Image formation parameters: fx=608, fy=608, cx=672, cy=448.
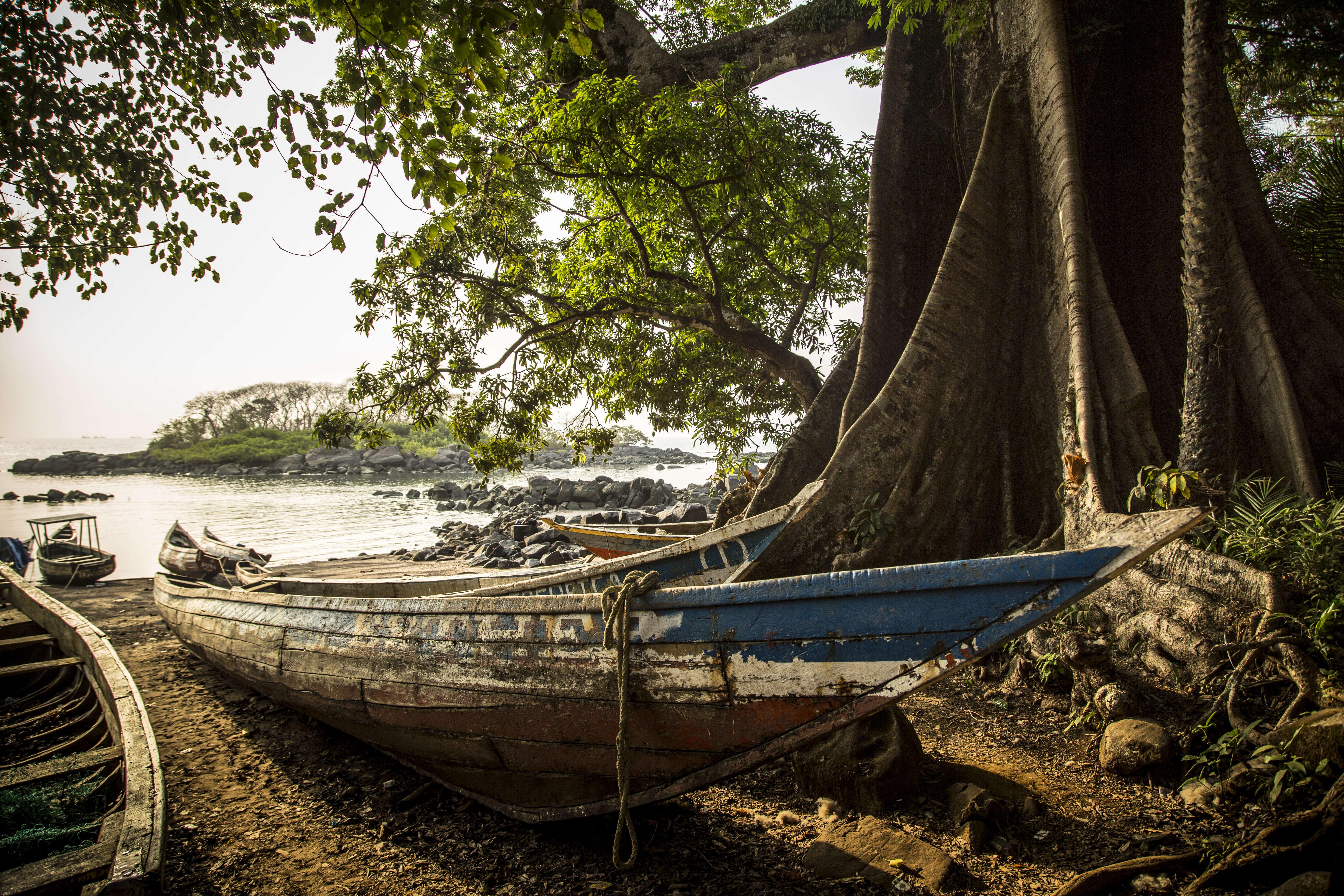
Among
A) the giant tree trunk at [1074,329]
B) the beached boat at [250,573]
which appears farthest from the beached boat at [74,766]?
the giant tree trunk at [1074,329]

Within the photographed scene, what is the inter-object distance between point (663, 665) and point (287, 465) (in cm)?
4797

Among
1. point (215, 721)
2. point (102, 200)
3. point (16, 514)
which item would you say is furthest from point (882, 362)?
point (16, 514)

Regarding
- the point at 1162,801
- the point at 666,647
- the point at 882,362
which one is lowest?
the point at 1162,801

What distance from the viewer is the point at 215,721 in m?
4.65

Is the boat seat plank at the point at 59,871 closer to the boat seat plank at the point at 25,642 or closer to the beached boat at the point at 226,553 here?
the boat seat plank at the point at 25,642

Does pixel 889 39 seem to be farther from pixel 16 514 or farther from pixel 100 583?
pixel 16 514

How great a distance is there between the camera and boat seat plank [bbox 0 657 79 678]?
4.69m

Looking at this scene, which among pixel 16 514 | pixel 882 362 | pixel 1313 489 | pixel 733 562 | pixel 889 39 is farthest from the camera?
pixel 16 514

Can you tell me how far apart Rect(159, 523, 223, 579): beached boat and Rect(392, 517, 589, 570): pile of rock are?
4.26 metres

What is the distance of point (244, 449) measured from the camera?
44.3 metres

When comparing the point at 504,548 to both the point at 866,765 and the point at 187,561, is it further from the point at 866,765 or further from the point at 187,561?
the point at 866,765

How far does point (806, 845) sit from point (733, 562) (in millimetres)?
1572

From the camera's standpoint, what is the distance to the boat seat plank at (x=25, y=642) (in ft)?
17.6

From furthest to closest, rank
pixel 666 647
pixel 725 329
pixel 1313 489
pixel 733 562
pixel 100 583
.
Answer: pixel 100 583 < pixel 725 329 < pixel 733 562 < pixel 1313 489 < pixel 666 647
